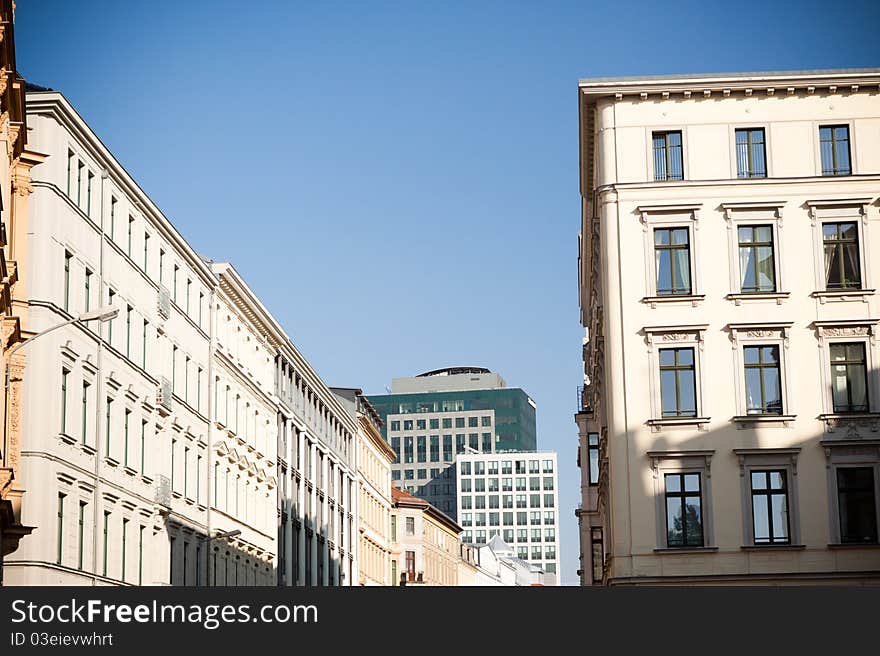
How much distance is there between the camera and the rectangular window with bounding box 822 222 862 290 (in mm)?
53812

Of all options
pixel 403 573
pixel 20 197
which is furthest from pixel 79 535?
pixel 403 573

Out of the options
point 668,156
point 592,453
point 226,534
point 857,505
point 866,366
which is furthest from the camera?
point 592,453

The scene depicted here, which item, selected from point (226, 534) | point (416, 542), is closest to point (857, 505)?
point (226, 534)

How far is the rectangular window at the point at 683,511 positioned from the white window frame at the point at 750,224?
6590 millimetres

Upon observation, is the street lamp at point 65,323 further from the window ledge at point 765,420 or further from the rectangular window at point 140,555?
the window ledge at point 765,420

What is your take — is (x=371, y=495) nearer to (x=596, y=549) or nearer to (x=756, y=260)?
(x=596, y=549)

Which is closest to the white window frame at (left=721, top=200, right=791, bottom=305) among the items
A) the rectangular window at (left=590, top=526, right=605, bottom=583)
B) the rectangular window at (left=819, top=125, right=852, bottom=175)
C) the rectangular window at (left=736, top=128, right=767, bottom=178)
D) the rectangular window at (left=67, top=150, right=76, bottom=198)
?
the rectangular window at (left=736, top=128, right=767, bottom=178)

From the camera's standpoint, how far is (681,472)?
52469 mm

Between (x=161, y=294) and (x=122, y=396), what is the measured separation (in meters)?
7.80

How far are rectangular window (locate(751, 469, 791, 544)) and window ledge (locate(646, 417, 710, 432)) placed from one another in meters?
2.45

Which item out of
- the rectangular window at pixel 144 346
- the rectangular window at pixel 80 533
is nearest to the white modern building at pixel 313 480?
the rectangular window at pixel 144 346

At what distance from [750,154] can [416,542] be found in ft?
314

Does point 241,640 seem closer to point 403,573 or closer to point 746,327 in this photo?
point 746,327

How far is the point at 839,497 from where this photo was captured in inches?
2046
